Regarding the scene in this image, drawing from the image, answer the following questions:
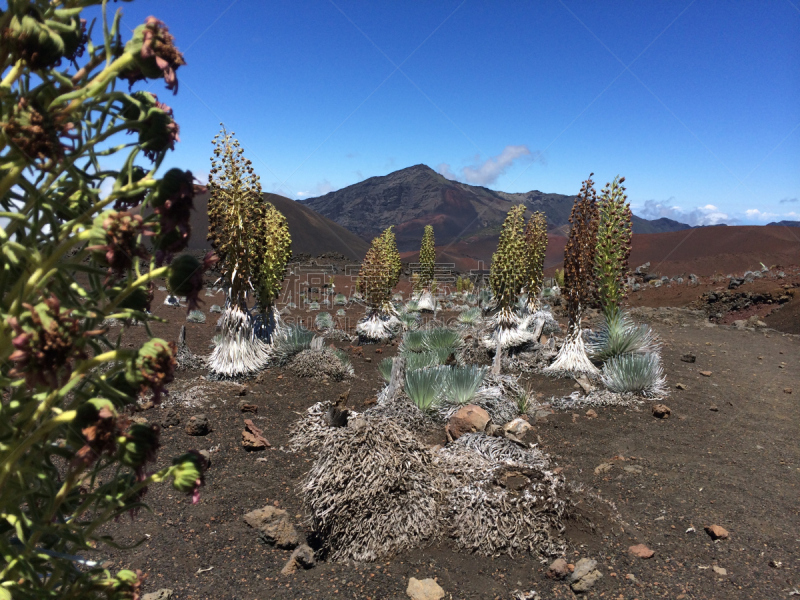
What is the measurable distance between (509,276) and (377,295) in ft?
9.11

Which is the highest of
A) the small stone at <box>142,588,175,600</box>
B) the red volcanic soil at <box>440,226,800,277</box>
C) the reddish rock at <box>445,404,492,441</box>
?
the red volcanic soil at <box>440,226,800,277</box>

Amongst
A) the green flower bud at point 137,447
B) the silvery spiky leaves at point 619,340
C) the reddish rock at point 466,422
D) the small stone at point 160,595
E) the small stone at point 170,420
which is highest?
the green flower bud at point 137,447

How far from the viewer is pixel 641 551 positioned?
2.63 m

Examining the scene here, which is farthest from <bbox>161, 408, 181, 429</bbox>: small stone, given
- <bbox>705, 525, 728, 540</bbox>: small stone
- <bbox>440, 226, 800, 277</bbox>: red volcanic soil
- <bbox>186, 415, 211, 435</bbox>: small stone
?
<bbox>440, 226, 800, 277</bbox>: red volcanic soil

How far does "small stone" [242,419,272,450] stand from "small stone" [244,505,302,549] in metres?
1.05

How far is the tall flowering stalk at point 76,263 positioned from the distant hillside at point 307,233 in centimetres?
3525

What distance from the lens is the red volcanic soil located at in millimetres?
20672

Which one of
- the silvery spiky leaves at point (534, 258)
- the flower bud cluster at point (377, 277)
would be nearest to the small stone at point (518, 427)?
the silvery spiky leaves at point (534, 258)

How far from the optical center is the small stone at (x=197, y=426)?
4.26m

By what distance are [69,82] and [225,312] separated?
563 cm

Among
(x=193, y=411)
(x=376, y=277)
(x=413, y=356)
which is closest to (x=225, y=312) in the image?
(x=193, y=411)

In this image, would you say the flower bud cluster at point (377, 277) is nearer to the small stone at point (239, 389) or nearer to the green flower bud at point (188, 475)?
the small stone at point (239, 389)

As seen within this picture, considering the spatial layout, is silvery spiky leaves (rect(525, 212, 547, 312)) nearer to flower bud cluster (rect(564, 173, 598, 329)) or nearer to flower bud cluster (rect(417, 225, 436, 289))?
flower bud cluster (rect(564, 173, 598, 329))

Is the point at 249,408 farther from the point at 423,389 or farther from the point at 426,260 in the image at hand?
the point at 426,260
